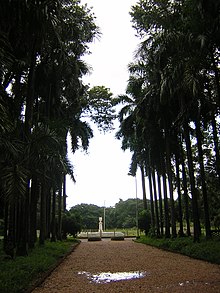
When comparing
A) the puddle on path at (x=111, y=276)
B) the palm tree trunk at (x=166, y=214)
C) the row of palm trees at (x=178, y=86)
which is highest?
the row of palm trees at (x=178, y=86)

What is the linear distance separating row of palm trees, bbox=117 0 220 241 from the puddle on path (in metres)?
7.11

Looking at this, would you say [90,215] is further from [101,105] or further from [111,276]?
[111,276]

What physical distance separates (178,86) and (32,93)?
6724 mm

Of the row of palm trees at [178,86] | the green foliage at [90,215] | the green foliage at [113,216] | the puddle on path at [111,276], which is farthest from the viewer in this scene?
the green foliage at [90,215]

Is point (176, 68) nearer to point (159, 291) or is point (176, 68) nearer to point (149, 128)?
point (149, 128)

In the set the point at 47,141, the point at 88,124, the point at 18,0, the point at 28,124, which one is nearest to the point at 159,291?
the point at 18,0

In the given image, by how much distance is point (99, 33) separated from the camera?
14508 millimetres

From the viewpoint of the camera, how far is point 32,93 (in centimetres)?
1289

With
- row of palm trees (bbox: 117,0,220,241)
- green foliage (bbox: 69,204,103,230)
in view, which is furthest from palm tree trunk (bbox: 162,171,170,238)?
green foliage (bbox: 69,204,103,230)

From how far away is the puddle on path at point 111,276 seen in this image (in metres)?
7.64

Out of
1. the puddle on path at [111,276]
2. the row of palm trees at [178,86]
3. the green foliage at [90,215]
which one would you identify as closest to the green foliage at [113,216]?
the green foliage at [90,215]

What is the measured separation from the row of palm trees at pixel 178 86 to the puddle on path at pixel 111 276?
7.11 metres

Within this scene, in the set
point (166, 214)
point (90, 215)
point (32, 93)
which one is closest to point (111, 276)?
point (32, 93)

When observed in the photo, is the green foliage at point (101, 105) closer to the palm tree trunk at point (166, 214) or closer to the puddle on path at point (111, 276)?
the palm tree trunk at point (166, 214)
